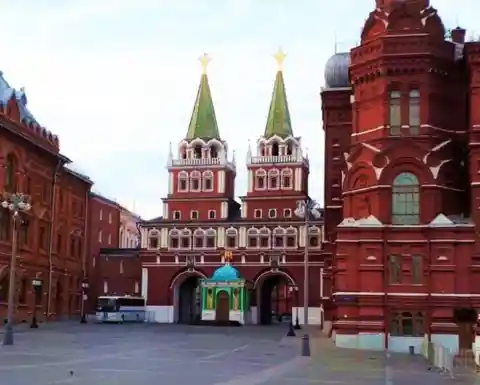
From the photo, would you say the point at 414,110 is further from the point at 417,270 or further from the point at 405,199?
the point at 417,270

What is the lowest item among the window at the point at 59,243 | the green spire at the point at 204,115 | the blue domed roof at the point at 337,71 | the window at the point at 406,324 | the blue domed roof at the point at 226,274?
the window at the point at 406,324

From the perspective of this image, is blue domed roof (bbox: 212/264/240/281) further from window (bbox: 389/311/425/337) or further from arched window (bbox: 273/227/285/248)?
window (bbox: 389/311/425/337)

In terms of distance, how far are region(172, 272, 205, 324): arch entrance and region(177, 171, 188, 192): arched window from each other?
36.5 ft

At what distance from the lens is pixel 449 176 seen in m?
46.8

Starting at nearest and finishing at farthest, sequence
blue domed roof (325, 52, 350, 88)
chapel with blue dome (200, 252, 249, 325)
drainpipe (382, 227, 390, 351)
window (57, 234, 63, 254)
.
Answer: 1. drainpipe (382, 227, 390, 351)
2. blue domed roof (325, 52, 350, 88)
3. window (57, 234, 63, 254)
4. chapel with blue dome (200, 252, 249, 325)

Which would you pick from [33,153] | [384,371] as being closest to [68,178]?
[33,153]

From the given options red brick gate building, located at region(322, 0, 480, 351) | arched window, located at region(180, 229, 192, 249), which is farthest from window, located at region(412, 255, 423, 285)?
arched window, located at region(180, 229, 192, 249)

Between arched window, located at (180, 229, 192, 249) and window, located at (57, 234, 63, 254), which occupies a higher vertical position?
arched window, located at (180, 229, 192, 249)

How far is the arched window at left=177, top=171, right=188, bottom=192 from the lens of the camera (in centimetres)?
10356

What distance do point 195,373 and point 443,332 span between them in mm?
22278

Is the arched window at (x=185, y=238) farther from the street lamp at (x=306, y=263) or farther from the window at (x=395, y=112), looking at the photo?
the window at (x=395, y=112)

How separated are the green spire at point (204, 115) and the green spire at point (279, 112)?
704cm

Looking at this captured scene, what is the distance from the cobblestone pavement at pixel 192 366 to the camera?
23688 mm

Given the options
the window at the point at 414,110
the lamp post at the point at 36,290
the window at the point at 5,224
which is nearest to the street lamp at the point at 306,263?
the window at the point at 414,110
